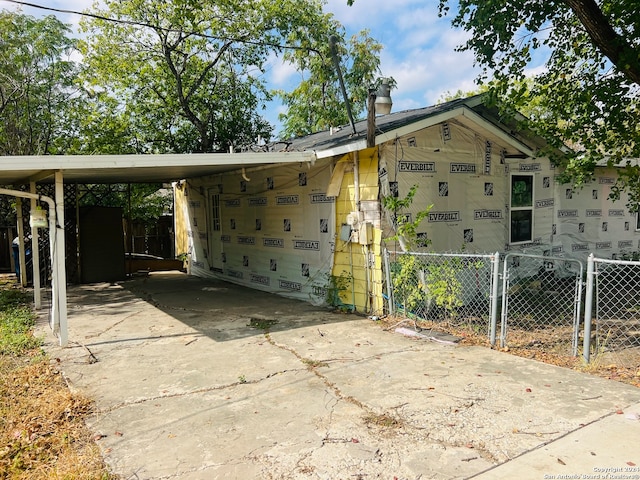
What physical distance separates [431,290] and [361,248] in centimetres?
158

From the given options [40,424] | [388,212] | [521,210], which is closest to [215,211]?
[388,212]

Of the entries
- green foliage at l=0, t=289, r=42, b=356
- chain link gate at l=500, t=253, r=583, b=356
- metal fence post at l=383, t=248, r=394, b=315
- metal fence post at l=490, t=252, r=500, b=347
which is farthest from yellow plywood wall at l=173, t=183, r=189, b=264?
metal fence post at l=490, t=252, r=500, b=347

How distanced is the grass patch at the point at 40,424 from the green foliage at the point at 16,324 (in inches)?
1.2

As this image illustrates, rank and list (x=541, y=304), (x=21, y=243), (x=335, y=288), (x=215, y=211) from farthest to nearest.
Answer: (x=215, y=211) → (x=21, y=243) → (x=541, y=304) → (x=335, y=288)

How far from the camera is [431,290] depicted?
5555 mm

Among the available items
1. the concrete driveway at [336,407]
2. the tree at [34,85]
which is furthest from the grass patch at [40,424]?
the tree at [34,85]

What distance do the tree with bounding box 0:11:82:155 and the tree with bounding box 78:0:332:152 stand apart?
1.03m

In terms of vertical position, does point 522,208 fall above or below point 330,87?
below

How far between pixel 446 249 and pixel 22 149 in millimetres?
14515

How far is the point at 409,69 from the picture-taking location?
56.5ft

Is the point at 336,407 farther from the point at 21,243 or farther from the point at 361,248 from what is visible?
the point at 21,243

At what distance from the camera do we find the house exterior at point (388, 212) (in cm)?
667

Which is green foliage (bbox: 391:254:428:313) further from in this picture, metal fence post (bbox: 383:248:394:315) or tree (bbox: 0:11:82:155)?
tree (bbox: 0:11:82:155)

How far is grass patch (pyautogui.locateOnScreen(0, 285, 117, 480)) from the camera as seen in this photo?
273cm
